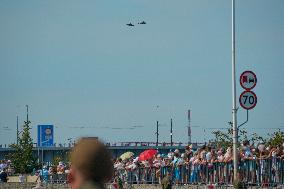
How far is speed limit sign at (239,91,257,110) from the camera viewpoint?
28328 mm

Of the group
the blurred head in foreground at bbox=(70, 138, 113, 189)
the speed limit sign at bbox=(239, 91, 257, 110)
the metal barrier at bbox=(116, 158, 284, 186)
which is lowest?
the metal barrier at bbox=(116, 158, 284, 186)

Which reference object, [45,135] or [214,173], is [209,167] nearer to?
[214,173]

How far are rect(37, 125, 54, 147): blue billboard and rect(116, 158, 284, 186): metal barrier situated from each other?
283 inches

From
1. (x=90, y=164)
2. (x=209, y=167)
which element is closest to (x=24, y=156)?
(x=209, y=167)

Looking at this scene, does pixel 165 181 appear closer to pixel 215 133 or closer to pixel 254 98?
pixel 254 98

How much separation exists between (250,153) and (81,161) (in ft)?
77.6

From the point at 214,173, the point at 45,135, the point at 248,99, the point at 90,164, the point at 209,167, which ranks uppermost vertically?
the point at 248,99

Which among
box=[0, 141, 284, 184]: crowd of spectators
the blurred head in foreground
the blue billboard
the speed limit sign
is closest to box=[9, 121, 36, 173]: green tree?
the blue billboard

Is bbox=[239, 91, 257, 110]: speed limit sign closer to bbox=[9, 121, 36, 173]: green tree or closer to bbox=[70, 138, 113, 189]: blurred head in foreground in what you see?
bbox=[70, 138, 113, 189]: blurred head in foreground

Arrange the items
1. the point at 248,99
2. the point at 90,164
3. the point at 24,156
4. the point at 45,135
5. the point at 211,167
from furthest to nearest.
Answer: the point at 24,156, the point at 45,135, the point at 211,167, the point at 248,99, the point at 90,164

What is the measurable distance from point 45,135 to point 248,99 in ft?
49.4

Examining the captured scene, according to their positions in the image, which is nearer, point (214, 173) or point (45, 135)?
point (214, 173)

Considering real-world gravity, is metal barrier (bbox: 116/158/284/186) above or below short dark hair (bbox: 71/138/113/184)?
below

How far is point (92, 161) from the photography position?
4.77 metres
